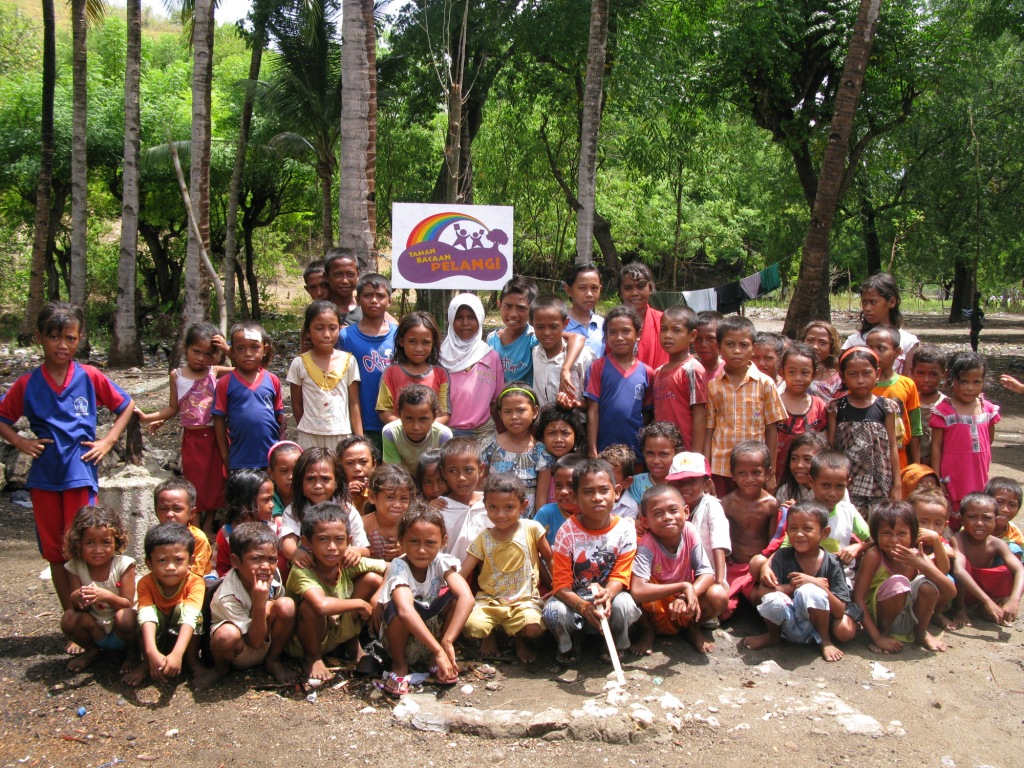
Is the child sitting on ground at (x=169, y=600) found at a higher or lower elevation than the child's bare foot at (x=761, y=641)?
higher

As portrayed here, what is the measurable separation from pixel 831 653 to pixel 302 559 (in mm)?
2475

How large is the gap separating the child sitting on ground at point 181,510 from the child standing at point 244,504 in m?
0.07

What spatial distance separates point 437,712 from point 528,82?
12732 millimetres

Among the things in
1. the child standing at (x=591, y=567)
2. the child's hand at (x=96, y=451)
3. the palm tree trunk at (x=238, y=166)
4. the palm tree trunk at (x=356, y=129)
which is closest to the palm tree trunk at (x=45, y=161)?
the palm tree trunk at (x=238, y=166)

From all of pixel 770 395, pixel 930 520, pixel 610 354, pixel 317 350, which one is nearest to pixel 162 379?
pixel 317 350

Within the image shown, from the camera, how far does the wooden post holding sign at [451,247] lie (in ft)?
20.8

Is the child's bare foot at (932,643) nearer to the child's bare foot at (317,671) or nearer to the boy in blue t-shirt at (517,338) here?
the boy in blue t-shirt at (517,338)

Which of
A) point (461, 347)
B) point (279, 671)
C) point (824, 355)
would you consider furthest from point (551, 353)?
point (279, 671)

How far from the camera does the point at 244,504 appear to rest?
4.05 m

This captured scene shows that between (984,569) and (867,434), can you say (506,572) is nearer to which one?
(867,434)

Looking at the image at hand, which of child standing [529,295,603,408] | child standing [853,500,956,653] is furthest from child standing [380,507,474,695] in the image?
child standing [853,500,956,653]

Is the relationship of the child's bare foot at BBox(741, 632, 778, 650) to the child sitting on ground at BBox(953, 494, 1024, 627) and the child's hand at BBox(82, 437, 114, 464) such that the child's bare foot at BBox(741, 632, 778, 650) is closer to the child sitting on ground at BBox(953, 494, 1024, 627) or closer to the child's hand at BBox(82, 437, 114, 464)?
the child sitting on ground at BBox(953, 494, 1024, 627)

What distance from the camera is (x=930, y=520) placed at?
14.0ft

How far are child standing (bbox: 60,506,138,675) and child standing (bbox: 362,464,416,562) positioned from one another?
3.61ft
